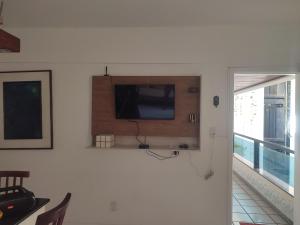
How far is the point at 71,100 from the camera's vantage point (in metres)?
2.91

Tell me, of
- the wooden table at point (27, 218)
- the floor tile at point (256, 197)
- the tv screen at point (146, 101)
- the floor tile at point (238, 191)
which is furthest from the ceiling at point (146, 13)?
the floor tile at point (238, 191)

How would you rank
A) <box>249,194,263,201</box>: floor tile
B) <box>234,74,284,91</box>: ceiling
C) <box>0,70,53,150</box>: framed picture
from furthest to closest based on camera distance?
<box>234,74,284,91</box>: ceiling → <box>249,194,263,201</box>: floor tile → <box>0,70,53,150</box>: framed picture

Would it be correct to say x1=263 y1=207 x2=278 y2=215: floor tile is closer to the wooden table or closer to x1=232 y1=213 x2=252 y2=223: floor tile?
x1=232 y1=213 x2=252 y2=223: floor tile

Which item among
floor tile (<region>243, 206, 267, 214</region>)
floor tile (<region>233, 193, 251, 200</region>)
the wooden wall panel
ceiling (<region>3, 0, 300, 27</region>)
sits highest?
ceiling (<region>3, 0, 300, 27</region>)

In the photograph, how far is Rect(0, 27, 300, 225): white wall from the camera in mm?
2758

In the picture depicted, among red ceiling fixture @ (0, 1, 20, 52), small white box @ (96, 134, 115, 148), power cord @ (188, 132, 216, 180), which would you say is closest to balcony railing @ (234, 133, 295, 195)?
power cord @ (188, 132, 216, 180)

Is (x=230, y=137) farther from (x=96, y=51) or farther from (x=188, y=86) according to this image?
(x=96, y=51)

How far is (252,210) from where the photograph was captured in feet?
11.1

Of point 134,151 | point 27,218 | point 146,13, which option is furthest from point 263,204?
point 27,218

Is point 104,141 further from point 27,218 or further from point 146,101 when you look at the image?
point 27,218

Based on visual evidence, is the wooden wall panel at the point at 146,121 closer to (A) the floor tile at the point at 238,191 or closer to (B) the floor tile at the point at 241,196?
(B) the floor tile at the point at 241,196

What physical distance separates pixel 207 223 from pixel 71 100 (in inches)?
88.8

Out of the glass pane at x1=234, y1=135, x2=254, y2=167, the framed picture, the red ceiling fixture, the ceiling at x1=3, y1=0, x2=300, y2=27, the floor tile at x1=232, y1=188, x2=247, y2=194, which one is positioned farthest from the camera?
the glass pane at x1=234, y1=135, x2=254, y2=167

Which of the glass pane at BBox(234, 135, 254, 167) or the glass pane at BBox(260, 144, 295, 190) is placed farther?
the glass pane at BBox(234, 135, 254, 167)
